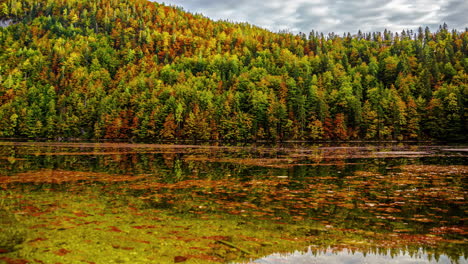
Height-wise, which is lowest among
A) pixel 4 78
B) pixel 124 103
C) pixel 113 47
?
pixel 124 103

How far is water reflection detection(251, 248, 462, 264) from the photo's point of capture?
6082 millimetres

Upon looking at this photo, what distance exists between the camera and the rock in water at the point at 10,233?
652cm

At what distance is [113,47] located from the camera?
198250 mm

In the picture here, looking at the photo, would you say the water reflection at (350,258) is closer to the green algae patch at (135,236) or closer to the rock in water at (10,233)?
the green algae patch at (135,236)

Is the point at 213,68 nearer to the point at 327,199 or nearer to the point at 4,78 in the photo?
the point at 4,78

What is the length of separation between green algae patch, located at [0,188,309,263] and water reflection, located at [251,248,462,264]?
13.8 inches

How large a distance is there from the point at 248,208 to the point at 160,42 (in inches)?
7987

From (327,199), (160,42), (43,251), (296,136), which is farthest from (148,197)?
(160,42)

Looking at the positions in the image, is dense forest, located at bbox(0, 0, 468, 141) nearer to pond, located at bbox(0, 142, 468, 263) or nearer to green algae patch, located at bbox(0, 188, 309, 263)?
pond, located at bbox(0, 142, 468, 263)

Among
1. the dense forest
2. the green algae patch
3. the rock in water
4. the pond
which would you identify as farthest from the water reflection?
the dense forest

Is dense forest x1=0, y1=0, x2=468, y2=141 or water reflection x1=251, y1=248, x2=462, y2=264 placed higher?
dense forest x1=0, y1=0, x2=468, y2=141

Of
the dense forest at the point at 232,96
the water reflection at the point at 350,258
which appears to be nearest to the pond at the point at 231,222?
the water reflection at the point at 350,258

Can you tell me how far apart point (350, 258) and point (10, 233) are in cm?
755

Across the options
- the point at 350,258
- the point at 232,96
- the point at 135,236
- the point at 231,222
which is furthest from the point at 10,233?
the point at 232,96
